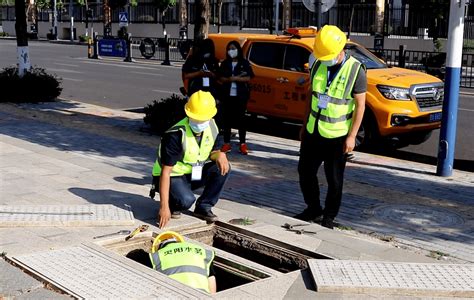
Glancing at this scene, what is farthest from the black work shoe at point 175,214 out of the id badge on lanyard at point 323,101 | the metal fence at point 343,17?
the metal fence at point 343,17

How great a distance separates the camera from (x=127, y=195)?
721 cm

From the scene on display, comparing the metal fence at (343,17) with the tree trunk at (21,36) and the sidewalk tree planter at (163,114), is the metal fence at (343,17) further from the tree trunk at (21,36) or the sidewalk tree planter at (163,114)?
the sidewalk tree planter at (163,114)

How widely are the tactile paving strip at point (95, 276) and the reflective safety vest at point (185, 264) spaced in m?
0.11

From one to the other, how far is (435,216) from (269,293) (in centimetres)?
310

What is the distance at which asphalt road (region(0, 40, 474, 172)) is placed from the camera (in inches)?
432

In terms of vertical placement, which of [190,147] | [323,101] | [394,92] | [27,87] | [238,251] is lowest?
[238,251]

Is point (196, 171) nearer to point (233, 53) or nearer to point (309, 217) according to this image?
point (309, 217)

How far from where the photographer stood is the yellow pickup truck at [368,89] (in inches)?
416

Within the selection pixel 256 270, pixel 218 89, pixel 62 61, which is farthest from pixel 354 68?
pixel 62 61

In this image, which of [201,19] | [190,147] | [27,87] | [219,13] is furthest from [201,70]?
[219,13]

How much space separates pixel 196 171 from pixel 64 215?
1257mm

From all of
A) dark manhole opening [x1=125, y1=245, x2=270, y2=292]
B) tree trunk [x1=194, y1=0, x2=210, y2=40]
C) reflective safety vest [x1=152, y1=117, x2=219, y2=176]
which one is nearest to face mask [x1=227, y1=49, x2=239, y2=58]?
tree trunk [x1=194, y1=0, x2=210, y2=40]

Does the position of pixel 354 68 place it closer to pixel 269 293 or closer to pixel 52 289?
pixel 269 293

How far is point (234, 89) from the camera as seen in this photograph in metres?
10.1
